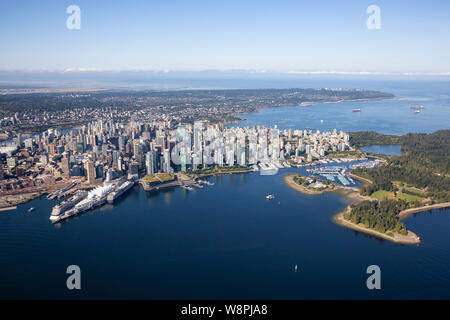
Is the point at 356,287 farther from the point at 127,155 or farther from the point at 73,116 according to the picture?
the point at 73,116

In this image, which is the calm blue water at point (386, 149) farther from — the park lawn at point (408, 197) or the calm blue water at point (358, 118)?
the park lawn at point (408, 197)

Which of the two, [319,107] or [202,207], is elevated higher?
[319,107]

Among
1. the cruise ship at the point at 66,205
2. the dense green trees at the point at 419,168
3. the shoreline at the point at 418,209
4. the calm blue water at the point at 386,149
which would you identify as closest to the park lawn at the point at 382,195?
the dense green trees at the point at 419,168

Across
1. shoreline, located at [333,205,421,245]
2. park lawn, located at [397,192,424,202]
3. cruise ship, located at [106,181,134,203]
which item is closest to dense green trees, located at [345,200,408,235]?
shoreline, located at [333,205,421,245]

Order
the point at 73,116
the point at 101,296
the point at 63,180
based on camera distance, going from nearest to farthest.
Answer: the point at 101,296 → the point at 63,180 → the point at 73,116

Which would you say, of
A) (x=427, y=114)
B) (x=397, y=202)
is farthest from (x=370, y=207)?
(x=427, y=114)

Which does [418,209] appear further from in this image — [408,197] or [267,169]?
[267,169]
